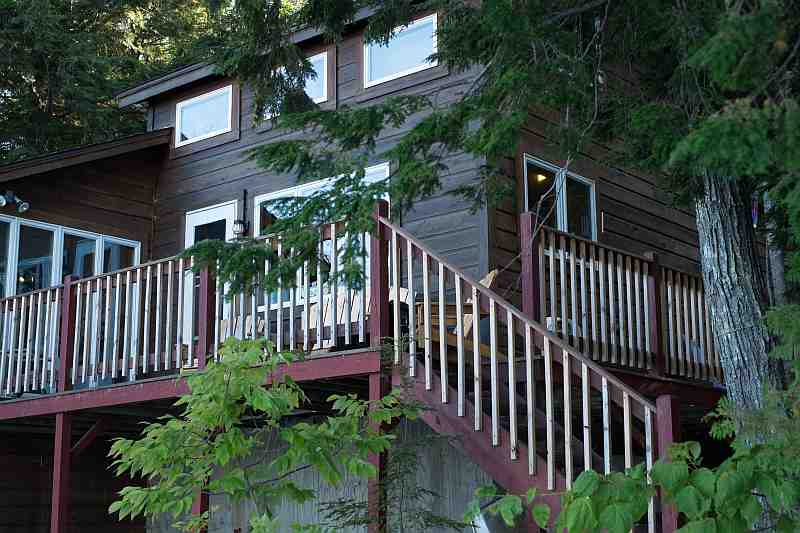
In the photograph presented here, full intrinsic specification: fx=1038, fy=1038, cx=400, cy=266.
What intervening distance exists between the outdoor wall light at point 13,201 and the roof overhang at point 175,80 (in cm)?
223

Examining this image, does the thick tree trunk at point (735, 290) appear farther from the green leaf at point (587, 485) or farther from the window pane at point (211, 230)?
the window pane at point (211, 230)

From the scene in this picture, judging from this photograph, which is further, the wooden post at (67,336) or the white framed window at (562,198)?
the white framed window at (562,198)

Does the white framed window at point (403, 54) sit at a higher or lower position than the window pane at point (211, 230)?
higher

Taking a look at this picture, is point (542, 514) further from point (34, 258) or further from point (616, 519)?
point (34, 258)

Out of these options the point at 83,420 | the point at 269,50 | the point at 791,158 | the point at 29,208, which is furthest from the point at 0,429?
the point at 791,158

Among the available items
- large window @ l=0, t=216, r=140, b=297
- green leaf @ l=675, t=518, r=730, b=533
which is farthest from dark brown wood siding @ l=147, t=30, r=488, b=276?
green leaf @ l=675, t=518, r=730, b=533

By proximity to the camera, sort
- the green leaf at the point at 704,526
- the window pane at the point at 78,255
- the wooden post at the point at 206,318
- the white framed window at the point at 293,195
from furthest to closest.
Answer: the window pane at the point at 78,255, the white framed window at the point at 293,195, the wooden post at the point at 206,318, the green leaf at the point at 704,526

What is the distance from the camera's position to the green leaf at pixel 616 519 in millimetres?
5164

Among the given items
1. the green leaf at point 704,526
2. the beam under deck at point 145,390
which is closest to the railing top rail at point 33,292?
the beam under deck at point 145,390

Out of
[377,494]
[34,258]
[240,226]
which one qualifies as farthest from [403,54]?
[377,494]

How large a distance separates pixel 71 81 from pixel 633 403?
14.7m

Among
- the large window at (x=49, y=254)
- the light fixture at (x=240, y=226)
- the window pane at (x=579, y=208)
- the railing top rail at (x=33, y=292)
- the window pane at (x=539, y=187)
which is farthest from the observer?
the large window at (x=49, y=254)

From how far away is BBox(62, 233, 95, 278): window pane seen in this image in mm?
13078

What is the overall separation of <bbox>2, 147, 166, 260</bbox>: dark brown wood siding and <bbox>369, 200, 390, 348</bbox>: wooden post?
6468mm
